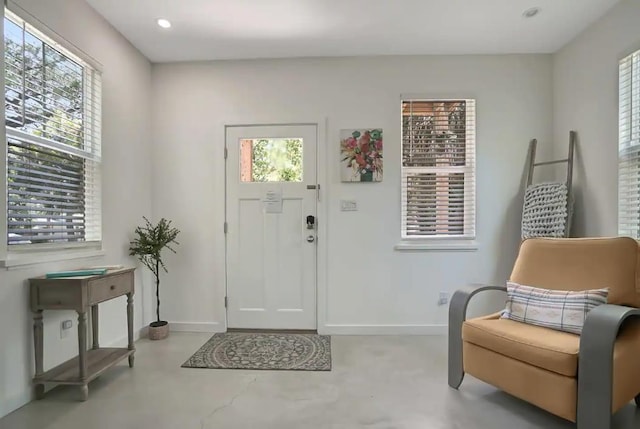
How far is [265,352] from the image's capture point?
282 cm

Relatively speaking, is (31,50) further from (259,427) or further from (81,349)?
(259,427)

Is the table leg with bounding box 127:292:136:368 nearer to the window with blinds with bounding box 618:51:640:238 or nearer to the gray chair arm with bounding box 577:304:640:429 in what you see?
the gray chair arm with bounding box 577:304:640:429

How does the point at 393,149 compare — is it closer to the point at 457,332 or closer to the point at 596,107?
the point at 596,107

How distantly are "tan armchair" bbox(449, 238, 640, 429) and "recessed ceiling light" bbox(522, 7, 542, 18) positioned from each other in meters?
1.71

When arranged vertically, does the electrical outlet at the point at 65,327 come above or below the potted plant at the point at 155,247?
below

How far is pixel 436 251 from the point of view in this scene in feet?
10.7

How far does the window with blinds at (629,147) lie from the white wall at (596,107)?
1.6 inches

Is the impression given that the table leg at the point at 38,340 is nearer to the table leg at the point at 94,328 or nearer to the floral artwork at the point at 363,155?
the table leg at the point at 94,328

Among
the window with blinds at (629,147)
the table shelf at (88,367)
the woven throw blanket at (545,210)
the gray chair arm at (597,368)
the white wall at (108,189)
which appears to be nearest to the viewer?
the gray chair arm at (597,368)

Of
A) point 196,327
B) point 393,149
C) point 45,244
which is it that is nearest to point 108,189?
point 45,244

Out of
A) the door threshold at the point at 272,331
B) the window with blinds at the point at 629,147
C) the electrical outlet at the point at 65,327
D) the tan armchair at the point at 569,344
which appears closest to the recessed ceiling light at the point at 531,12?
the window with blinds at the point at 629,147

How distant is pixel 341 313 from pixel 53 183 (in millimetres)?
2483

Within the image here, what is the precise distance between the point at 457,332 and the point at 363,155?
5.70ft

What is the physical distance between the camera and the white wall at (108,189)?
1954 millimetres
